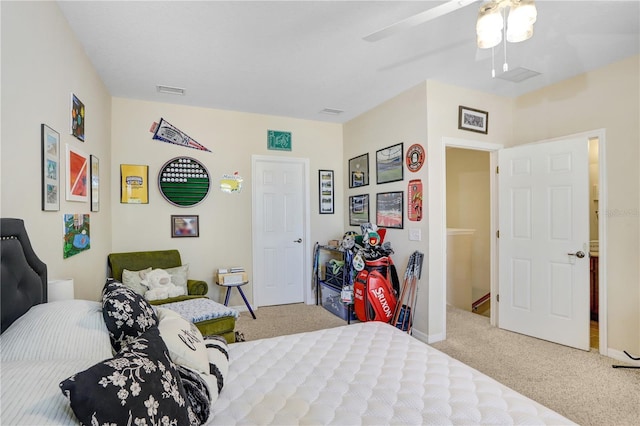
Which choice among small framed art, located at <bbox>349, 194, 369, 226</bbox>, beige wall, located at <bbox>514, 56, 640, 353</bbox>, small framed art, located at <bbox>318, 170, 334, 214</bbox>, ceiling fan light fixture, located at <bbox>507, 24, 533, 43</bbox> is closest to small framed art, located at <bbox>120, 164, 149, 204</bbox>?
small framed art, located at <bbox>318, 170, 334, 214</bbox>

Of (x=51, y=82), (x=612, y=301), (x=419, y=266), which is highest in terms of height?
(x=51, y=82)

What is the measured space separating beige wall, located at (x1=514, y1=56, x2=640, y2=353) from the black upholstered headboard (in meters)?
4.07

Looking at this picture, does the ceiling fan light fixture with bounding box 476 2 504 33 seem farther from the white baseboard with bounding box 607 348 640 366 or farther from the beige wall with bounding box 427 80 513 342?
the white baseboard with bounding box 607 348 640 366

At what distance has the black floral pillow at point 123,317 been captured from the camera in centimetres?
119

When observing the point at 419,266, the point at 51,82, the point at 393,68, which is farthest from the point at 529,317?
the point at 51,82

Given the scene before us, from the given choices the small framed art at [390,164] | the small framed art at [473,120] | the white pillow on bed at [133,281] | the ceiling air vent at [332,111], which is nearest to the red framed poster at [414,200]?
the small framed art at [390,164]

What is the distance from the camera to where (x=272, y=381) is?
139 centimetres

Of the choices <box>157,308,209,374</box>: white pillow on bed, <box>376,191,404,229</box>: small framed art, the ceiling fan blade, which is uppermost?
the ceiling fan blade

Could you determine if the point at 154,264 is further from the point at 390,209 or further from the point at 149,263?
the point at 390,209

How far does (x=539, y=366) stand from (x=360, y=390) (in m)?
2.18

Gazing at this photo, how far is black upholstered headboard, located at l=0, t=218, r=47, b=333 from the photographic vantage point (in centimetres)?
118

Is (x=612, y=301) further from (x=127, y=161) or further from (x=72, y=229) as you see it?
(x=127, y=161)

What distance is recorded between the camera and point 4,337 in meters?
1.03

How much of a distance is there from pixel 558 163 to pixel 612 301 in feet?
4.37
